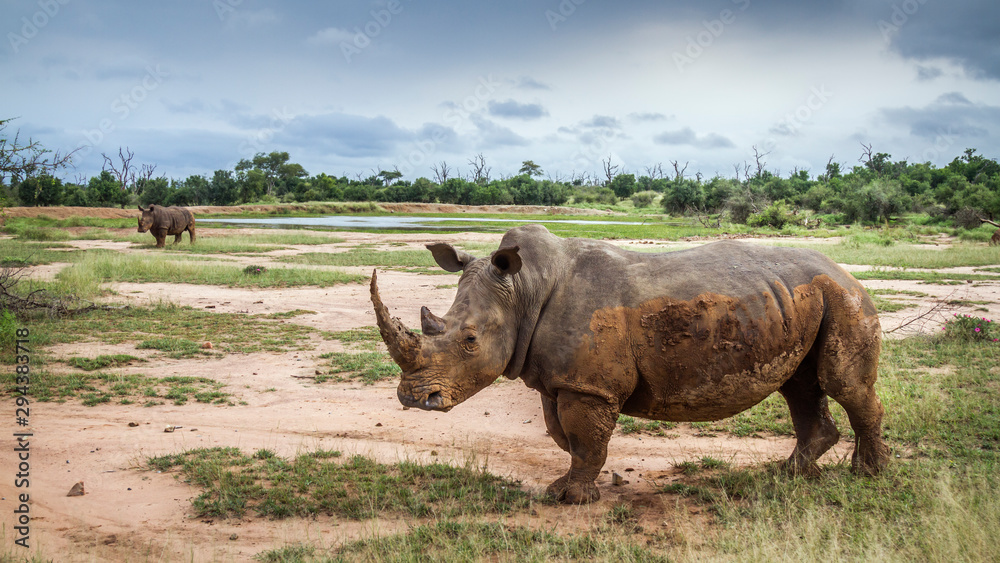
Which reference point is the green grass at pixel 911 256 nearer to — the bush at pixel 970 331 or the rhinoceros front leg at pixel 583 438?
the bush at pixel 970 331

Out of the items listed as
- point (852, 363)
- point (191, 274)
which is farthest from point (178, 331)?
point (852, 363)

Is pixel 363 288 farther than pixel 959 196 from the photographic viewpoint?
No

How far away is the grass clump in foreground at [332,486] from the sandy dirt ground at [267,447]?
16 centimetres

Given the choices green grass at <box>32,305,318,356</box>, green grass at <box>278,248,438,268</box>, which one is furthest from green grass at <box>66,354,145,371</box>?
green grass at <box>278,248,438,268</box>

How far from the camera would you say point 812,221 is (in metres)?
42.0

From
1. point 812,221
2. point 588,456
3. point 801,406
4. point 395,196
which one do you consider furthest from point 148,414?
point 395,196

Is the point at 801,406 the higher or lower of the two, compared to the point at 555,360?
lower

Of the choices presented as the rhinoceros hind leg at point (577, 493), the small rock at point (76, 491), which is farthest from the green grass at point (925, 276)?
the small rock at point (76, 491)

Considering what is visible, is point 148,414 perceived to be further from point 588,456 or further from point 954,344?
point 954,344

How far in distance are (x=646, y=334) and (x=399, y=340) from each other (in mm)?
1816

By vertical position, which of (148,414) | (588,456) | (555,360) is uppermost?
(555,360)

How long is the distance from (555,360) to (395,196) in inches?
3410

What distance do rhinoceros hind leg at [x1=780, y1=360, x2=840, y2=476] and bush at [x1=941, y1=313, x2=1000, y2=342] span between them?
602 centimetres

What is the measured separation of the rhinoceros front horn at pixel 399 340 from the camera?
13.7ft
